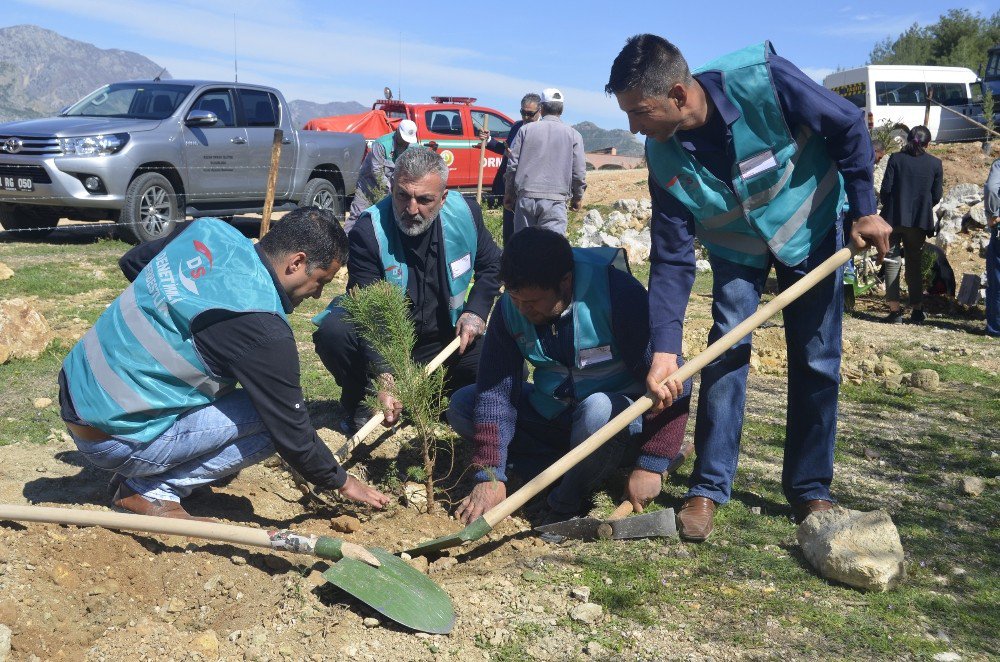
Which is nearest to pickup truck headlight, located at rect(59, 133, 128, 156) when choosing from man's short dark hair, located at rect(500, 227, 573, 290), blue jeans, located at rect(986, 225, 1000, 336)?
man's short dark hair, located at rect(500, 227, 573, 290)

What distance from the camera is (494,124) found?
53.4ft

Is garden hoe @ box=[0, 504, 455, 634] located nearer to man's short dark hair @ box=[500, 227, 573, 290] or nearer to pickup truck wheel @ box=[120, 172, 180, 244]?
man's short dark hair @ box=[500, 227, 573, 290]

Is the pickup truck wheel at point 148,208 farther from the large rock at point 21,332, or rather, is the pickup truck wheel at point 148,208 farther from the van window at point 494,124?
A: the van window at point 494,124

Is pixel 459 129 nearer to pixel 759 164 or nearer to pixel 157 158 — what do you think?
pixel 157 158

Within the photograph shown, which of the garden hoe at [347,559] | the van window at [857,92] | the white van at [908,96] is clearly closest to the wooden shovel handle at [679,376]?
the garden hoe at [347,559]

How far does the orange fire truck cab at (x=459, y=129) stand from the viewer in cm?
1573

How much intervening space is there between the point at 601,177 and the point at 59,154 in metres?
12.9

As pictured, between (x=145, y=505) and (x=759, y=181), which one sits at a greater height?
(x=759, y=181)

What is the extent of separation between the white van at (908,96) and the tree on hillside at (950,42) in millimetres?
16659

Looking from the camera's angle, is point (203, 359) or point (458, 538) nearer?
point (203, 359)

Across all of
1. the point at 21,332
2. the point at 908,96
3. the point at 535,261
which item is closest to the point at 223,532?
the point at 535,261

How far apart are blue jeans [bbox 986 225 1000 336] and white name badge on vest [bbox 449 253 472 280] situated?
234 inches

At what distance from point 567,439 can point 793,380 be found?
1.03 m

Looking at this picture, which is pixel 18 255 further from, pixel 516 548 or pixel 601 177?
pixel 601 177
